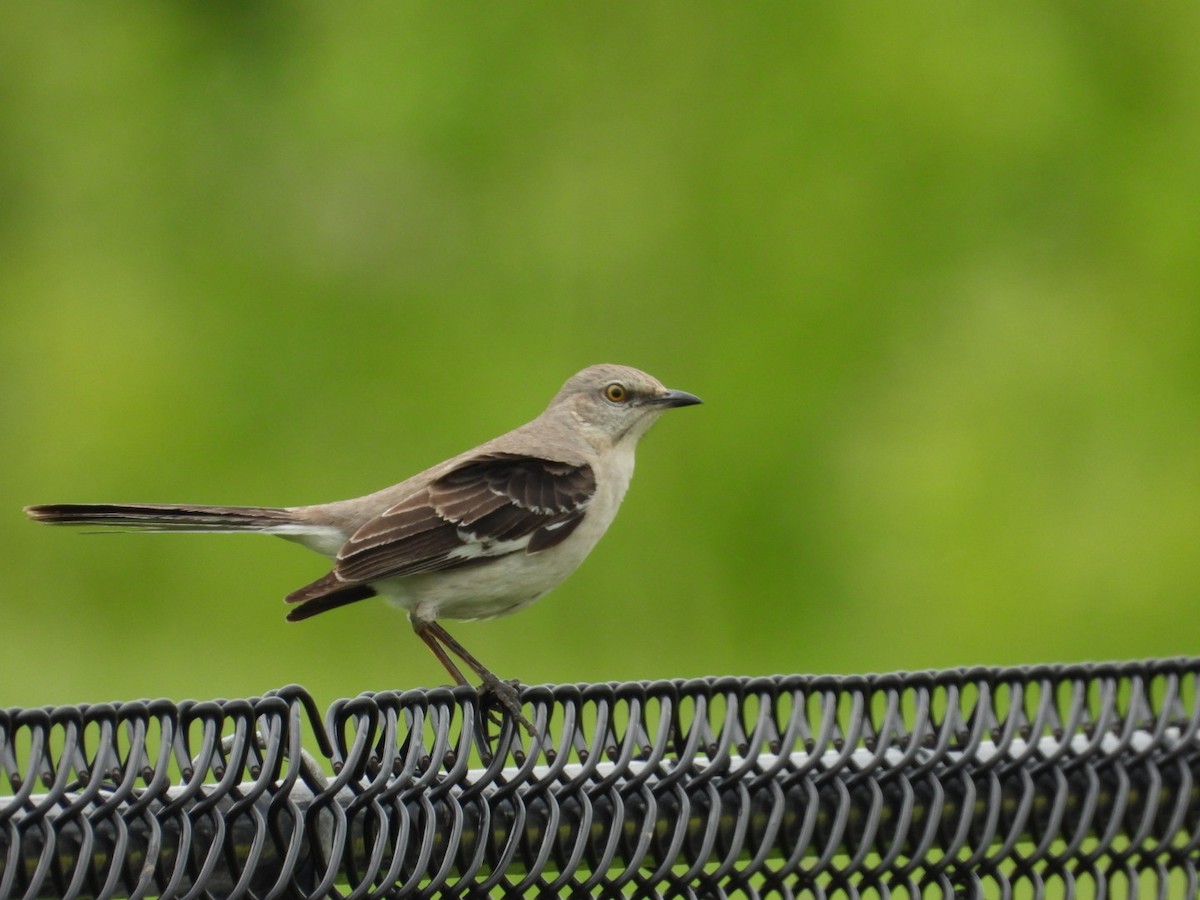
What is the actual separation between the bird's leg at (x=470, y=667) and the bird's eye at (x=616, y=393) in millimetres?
965

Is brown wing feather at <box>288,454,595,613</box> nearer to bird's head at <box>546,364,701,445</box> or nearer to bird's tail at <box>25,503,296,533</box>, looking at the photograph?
bird's tail at <box>25,503,296,533</box>

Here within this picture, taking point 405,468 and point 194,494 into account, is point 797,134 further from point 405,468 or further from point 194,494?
point 194,494

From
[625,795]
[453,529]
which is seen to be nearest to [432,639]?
[453,529]

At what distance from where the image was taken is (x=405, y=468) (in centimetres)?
532

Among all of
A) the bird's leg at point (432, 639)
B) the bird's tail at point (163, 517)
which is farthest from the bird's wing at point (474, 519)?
the bird's tail at point (163, 517)

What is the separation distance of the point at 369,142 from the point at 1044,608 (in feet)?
10.7

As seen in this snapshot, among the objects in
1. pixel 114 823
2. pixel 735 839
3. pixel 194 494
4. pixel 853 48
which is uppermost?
pixel 853 48

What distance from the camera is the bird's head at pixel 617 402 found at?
13.1 ft

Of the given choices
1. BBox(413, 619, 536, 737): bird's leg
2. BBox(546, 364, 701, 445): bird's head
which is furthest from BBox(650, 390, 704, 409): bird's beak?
BBox(413, 619, 536, 737): bird's leg

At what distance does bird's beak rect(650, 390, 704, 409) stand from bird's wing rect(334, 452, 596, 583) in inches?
23.6

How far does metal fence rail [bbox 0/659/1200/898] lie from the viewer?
147 cm

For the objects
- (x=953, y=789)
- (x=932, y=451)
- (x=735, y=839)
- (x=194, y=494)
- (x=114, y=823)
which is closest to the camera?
(x=114, y=823)

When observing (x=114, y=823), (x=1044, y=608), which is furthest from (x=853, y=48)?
(x=114, y=823)

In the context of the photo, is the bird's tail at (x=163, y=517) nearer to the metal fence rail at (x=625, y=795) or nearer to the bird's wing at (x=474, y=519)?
the bird's wing at (x=474, y=519)
